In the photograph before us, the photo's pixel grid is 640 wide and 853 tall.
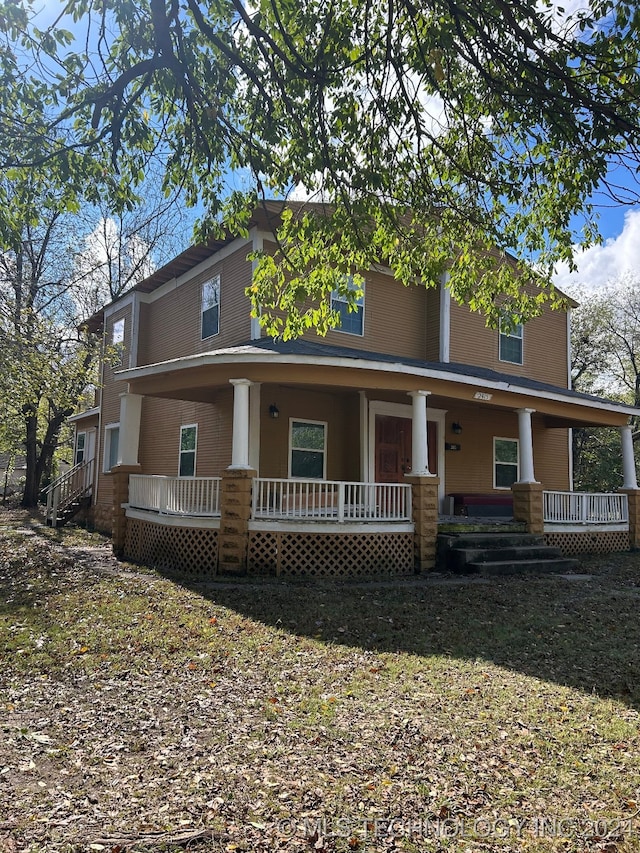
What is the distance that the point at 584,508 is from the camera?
13.4m

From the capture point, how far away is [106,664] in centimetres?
552

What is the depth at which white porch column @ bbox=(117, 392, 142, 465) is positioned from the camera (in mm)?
12367

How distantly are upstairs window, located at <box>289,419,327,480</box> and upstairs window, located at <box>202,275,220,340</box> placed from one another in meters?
3.09

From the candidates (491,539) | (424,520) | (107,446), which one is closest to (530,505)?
(491,539)

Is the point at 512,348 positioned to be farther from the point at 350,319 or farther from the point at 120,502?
the point at 120,502

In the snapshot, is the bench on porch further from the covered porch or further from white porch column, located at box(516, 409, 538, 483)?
white porch column, located at box(516, 409, 538, 483)

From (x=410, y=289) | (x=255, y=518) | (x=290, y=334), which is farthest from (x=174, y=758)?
(x=410, y=289)

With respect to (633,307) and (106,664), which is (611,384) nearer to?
(633,307)

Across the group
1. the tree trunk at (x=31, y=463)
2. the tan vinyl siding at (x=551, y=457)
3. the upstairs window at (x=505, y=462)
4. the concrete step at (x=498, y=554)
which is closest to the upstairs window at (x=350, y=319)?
the upstairs window at (x=505, y=462)

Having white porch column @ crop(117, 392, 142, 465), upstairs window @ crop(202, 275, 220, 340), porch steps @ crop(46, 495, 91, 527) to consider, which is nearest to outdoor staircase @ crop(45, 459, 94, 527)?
porch steps @ crop(46, 495, 91, 527)

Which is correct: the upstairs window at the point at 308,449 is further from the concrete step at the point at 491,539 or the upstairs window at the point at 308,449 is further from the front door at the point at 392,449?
the concrete step at the point at 491,539

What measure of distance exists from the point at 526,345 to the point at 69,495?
15137 mm

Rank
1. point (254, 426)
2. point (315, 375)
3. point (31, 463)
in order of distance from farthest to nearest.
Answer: point (31, 463)
point (254, 426)
point (315, 375)

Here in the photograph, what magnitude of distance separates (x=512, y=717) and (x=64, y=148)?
6.32 metres
